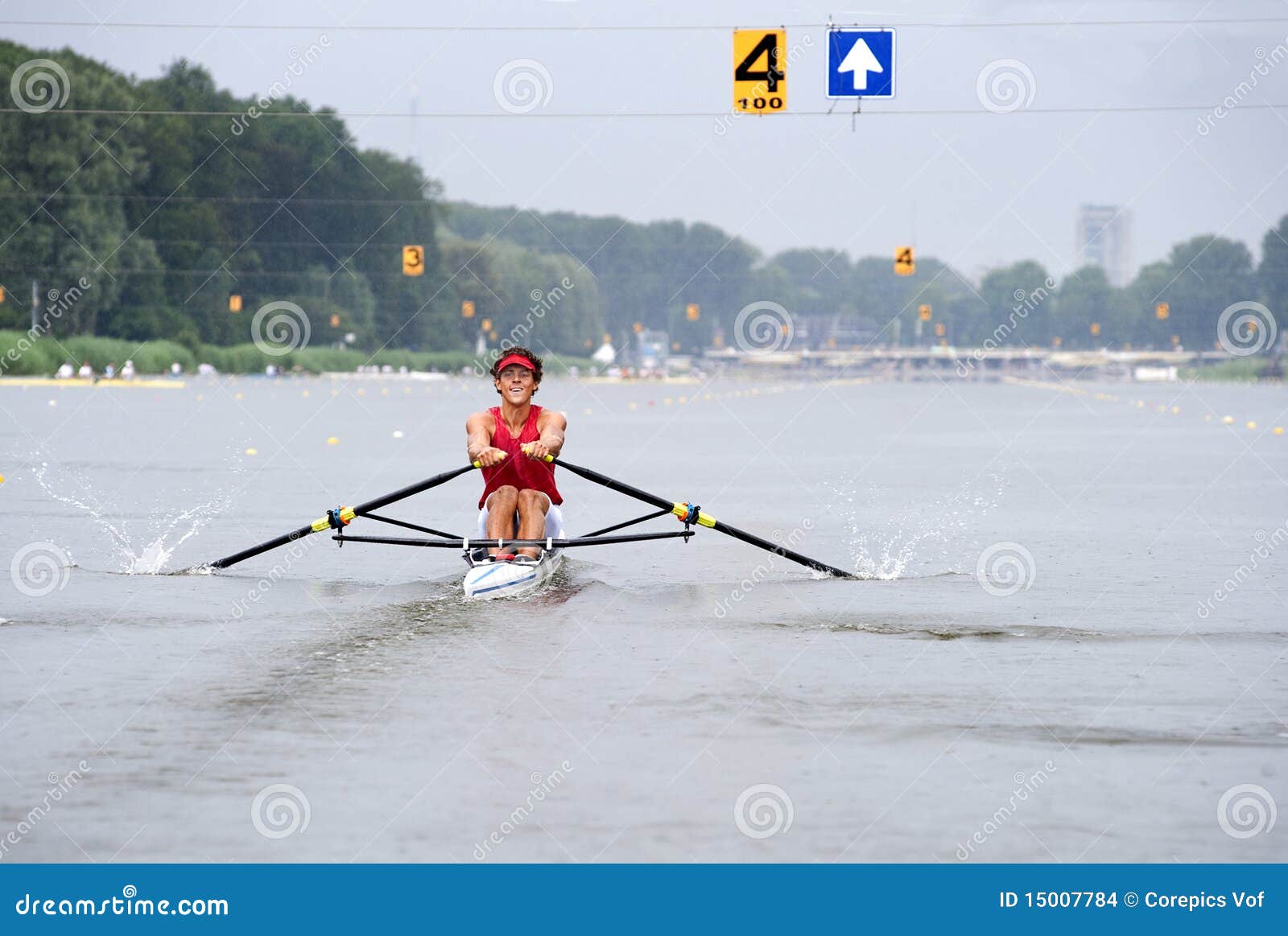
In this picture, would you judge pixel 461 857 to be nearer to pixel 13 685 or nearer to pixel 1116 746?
pixel 1116 746

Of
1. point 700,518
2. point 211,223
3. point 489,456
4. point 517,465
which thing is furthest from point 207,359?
point 489,456

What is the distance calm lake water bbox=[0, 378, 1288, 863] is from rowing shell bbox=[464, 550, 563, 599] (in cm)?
19

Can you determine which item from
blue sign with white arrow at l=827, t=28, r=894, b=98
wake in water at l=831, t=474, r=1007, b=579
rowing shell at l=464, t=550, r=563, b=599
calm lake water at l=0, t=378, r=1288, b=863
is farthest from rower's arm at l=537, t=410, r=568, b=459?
blue sign with white arrow at l=827, t=28, r=894, b=98

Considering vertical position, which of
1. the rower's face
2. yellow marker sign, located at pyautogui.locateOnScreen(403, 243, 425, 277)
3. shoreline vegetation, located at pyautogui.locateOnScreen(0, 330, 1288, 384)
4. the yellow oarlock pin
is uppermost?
yellow marker sign, located at pyautogui.locateOnScreen(403, 243, 425, 277)

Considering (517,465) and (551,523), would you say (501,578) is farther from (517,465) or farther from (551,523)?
(551,523)

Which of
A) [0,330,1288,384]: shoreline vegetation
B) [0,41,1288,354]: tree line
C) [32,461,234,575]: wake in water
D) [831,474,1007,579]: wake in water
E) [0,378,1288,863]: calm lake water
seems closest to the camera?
[0,378,1288,863]: calm lake water

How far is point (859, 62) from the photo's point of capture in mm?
30141

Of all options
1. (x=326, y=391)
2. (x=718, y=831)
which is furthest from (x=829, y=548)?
(x=326, y=391)

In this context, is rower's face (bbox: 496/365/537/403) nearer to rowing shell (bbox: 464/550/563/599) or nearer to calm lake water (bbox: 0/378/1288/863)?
rowing shell (bbox: 464/550/563/599)

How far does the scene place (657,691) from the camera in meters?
10.2

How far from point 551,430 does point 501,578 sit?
1242 millimetres

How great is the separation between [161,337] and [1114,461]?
253 feet

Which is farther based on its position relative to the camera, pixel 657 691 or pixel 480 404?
pixel 480 404

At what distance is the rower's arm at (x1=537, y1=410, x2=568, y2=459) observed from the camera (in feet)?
46.4
